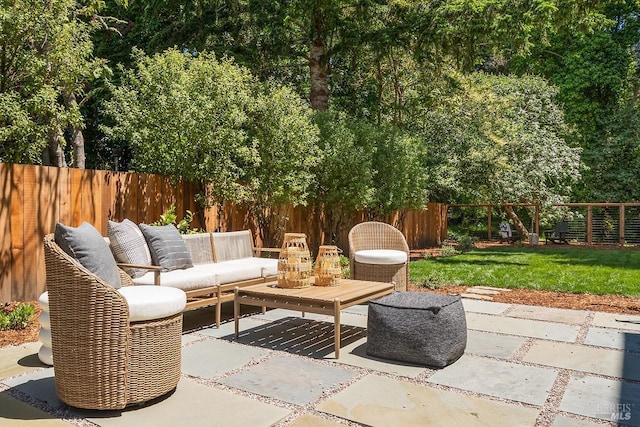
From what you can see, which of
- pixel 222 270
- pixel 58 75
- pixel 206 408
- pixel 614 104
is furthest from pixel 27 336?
pixel 614 104

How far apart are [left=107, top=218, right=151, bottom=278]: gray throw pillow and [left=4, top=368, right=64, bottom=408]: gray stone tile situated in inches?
42.7

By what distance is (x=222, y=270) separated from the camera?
4859 mm

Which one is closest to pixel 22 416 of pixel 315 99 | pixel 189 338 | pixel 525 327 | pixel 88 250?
pixel 88 250

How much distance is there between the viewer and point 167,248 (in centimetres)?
470

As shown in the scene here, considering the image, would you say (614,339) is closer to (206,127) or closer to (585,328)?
(585,328)

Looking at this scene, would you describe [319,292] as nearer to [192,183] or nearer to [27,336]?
[27,336]

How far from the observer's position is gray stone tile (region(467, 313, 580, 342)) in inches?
176

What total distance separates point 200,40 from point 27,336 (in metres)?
7.28

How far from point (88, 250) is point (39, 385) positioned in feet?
3.02

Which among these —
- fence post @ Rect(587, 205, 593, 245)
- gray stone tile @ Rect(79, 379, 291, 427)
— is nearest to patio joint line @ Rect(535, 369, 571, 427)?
gray stone tile @ Rect(79, 379, 291, 427)

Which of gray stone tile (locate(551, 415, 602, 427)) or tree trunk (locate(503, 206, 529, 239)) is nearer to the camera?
gray stone tile (locate(551, 415, 602, 427))

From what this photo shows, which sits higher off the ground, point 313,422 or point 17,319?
point 17,319

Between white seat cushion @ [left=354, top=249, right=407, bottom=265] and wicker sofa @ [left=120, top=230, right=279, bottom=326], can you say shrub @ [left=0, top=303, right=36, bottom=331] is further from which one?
white seat cushion @ [left=354, top=249, right=407, bottom=265]

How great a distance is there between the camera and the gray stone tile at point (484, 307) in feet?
18.3
